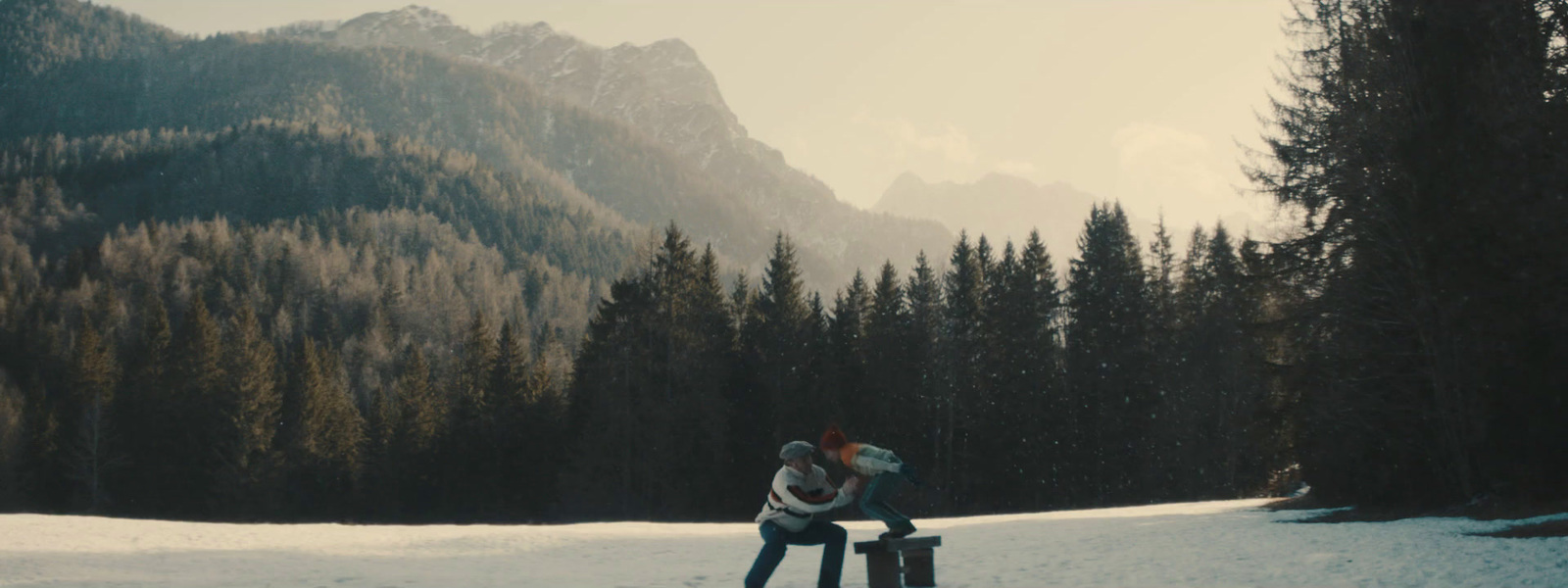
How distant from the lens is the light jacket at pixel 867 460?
8.54 m

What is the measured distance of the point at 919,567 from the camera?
10.5 metres

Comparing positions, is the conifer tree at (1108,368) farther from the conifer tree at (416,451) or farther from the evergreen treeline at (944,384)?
the conifer tree at (416,451)

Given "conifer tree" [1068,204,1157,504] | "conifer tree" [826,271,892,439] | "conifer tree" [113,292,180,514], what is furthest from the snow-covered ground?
"conifer tree" [113,292,180,514]

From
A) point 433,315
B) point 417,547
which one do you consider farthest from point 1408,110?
point 433,315

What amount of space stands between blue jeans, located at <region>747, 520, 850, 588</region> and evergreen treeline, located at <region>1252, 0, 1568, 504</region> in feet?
39.4

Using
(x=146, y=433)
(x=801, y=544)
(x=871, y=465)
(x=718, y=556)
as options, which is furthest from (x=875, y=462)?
(x=146, y=433)

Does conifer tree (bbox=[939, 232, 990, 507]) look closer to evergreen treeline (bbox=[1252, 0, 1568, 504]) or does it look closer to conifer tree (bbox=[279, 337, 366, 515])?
evergreen treeline (bbox=[1252, 0, 1568, 504])

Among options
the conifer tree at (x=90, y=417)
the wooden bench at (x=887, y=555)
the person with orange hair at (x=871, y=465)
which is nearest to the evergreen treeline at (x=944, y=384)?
the conifer tree at (x=90, y=417)

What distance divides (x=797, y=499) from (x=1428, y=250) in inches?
622

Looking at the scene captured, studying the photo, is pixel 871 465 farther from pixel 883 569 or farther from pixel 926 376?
pixel 926 376

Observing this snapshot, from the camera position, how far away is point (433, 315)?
11500cm

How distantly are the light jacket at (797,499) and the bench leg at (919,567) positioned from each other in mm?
2400

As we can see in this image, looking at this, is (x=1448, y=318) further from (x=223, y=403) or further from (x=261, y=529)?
(x=223, y=403)

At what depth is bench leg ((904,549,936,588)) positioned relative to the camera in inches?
414
